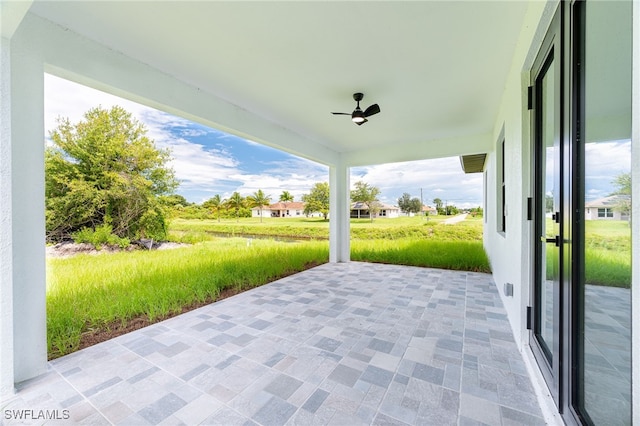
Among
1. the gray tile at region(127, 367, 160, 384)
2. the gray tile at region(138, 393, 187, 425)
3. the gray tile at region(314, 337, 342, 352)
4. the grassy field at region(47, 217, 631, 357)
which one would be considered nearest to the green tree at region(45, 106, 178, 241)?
the grassy field at region(47, 217, 631, 357)

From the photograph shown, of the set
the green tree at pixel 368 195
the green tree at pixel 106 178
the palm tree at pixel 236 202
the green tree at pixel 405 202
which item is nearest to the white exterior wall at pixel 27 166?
the green tree at pixel 106 178

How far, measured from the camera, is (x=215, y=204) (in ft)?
15.4

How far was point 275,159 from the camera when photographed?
6152mm

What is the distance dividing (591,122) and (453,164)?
6.23 metres

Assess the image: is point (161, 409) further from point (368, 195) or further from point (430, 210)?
point (430, 210)

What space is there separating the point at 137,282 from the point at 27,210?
4.94ft

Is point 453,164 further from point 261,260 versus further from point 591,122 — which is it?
point 591,122

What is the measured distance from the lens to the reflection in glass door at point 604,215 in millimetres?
856

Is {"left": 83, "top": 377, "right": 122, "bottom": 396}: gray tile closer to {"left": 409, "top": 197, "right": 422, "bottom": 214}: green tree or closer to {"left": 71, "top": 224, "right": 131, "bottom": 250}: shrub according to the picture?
{"left": 71, "top": 224, "right": 131, "bottom": 250}: shrub

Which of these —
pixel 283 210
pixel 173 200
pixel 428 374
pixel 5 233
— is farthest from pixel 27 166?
pixel 283 210

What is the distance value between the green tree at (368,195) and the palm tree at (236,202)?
3.27 m

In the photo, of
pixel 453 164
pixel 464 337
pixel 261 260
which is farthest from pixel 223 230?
pixel 453 164

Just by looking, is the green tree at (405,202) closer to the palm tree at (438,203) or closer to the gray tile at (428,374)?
the palm tree at (438,203)

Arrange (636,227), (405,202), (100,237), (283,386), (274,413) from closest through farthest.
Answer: (636,227)
(274,413)
(283,386)
(100,237)
(405,202)
